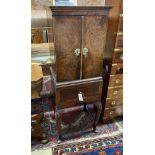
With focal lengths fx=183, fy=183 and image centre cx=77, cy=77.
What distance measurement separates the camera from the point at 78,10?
1444mm

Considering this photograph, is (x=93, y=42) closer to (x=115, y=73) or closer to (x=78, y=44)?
(x=78, y=44)

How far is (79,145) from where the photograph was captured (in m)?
2.02

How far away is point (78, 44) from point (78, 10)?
11.1 inches

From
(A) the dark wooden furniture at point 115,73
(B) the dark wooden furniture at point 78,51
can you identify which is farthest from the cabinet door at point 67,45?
(A) the dark wooden furniture at point 115,73

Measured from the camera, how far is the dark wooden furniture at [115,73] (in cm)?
174

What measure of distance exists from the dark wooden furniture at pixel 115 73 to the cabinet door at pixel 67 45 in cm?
42

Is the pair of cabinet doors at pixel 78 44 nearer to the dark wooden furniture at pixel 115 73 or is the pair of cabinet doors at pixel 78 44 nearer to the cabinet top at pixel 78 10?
the cabinet top at pixel 78 10

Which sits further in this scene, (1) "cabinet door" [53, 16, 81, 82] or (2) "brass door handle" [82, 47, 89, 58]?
(2) "brass door handle" [82, 47, 89, 58]

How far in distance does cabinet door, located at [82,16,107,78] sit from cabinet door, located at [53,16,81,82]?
0.22ft

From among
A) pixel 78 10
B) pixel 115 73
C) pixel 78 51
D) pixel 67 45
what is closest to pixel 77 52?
pixel 78 51

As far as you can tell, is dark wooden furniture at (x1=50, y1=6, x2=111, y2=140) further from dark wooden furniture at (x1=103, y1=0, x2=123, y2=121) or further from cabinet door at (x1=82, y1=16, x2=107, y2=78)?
dark wooden furniture at (x1=103, y1=0, x2=123, y2=121)

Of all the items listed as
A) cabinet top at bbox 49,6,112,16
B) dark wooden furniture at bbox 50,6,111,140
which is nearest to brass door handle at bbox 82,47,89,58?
dark wooden furniture at bbox 50,6,111,140

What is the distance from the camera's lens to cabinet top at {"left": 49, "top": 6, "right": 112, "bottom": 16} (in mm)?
1383
